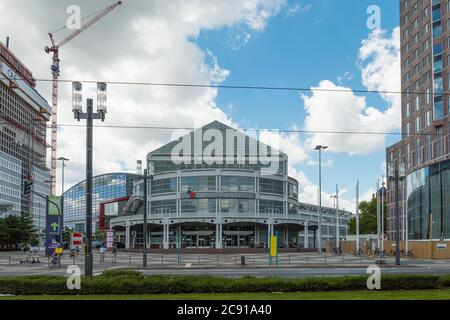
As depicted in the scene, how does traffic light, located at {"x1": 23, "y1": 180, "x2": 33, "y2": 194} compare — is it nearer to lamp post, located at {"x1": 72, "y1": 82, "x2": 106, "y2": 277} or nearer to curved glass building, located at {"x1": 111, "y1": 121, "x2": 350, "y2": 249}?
lamp post, located at {"x1": 72, "y1": 82, "x2": 106, "y2": 277}

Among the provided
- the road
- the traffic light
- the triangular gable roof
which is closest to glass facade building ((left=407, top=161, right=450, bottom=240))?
the road

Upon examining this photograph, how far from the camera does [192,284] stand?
763 inches

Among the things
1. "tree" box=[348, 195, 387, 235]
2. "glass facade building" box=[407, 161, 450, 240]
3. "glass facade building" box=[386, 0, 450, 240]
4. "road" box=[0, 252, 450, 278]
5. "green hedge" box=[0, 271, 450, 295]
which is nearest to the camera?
"green hedge" box=[0, 271, 450, 295]

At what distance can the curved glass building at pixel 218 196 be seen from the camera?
318 ft

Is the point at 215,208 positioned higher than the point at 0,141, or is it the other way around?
the point at 0,141

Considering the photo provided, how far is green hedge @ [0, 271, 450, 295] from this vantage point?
1909 cm

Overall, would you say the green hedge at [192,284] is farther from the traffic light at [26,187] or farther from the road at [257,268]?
the traffic light at [26,187]

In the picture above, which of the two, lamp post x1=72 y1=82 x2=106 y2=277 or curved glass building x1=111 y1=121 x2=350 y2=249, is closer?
lamp post x1=72 y1=82 x2=106 y2=277

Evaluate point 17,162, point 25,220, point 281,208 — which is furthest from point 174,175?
point 17,162

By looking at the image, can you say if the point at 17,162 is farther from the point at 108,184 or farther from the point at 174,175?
the point at 174,175

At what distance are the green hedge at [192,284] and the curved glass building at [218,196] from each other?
7235 cm

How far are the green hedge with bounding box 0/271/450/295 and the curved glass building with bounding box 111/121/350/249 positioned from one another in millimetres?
→ 72353

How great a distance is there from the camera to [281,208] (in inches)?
4225
